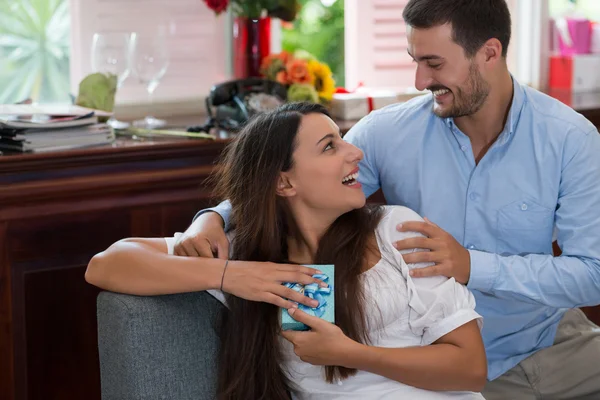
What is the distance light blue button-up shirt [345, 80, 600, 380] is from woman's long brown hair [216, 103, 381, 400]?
0.29 metres

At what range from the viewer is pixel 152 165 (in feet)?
8.16

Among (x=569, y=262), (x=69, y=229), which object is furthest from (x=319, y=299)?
(x=69, y=229)

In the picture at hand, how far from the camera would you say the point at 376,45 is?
3.47 m

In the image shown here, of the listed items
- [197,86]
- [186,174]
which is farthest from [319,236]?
[197,86]

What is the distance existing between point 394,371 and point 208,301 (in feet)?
1.40

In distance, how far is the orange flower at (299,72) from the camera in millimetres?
2951

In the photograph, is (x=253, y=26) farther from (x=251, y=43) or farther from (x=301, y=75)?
(x=301, y=75)

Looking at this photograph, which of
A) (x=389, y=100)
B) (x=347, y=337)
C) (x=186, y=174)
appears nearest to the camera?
(x=347, y=337)

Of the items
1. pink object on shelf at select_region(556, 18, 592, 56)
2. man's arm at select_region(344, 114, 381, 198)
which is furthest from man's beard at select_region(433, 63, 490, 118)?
pink object on shelf at select_region(556, 18, 592, 56)

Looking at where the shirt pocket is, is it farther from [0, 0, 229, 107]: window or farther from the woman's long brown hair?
[0, 0, 229, 107]: window

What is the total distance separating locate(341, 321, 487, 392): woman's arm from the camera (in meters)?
1.69

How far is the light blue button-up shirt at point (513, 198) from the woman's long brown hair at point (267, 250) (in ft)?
0.95

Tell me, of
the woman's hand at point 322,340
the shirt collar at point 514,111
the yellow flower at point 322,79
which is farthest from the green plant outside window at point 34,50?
the woman's hand at point 322,340

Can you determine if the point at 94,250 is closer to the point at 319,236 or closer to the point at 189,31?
the point at 319,236
